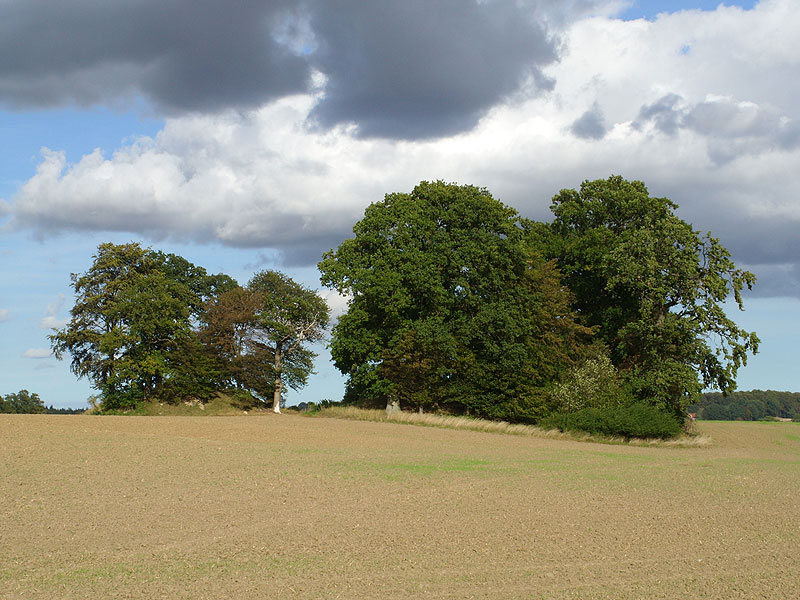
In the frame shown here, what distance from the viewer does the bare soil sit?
31.6 feet

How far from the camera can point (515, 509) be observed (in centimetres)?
1462

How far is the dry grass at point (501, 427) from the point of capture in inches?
1532

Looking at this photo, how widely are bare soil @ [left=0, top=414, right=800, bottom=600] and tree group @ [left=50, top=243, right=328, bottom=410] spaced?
24951mm

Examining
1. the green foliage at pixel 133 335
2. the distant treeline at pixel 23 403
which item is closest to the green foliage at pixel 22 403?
the distant treeline at pixel 23 403

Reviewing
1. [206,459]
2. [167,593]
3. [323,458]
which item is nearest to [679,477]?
[323,458]

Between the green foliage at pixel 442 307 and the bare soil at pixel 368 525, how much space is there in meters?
18.8

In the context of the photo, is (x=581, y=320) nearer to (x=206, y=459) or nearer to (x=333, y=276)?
(x=333, y=276)

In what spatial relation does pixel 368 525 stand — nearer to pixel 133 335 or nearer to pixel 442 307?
pixel 442 307

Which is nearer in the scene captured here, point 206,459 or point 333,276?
Answer: point 206,459

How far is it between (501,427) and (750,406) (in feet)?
252

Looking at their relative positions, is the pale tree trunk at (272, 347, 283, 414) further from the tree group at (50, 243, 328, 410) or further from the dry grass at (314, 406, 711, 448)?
the dry grass at (314, 406, 711, 448)

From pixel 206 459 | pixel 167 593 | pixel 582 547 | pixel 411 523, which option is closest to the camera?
pixel 167 593

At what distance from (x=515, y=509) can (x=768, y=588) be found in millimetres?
5545

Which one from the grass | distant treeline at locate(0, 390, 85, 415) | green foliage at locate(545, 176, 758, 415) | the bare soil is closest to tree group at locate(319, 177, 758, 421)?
green foliage at locate(545, 176, 758, 415)
